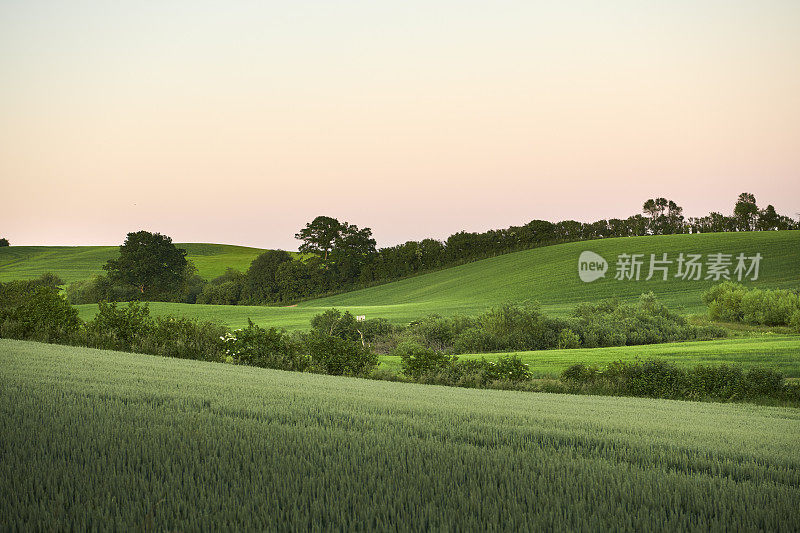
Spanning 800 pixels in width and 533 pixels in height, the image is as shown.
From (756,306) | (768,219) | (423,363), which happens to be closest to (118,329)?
(423,363)

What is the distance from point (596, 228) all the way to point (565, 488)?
10340 cm

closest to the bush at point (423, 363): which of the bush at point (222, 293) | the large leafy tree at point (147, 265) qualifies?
the large leafy tree at point (147, 265)

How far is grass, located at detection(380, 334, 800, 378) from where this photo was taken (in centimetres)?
2014

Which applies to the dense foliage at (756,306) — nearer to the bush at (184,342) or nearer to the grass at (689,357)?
→ the grass at (689,357)

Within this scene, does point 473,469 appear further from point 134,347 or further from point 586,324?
point 586,324

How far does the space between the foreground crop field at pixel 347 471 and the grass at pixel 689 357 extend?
13.8 metres

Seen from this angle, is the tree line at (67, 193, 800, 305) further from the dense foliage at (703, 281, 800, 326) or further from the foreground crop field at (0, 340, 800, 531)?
the foreground crop field at (0, 340, 800, 531)

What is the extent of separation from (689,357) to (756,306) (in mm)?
16891

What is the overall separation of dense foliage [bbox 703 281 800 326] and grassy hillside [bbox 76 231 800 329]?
481 cm

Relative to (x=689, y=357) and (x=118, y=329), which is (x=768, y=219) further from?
(x=118, y=329)

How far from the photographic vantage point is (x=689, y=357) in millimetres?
22359

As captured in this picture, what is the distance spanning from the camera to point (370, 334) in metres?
Result: 32.0

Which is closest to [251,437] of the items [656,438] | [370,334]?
[656,438]

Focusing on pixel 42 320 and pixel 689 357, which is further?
pixel 689 357
